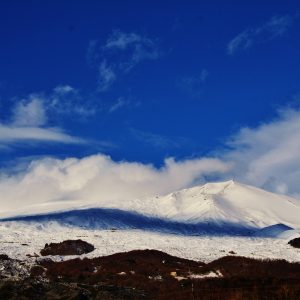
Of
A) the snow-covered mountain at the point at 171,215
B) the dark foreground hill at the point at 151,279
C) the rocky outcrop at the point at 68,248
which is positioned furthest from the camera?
the snow-covered mountain at the point at 171,215

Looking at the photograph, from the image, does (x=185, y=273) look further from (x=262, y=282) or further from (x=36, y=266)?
(x=36, y=266)

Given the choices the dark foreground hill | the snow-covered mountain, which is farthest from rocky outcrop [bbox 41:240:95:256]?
the snow-covered mountain

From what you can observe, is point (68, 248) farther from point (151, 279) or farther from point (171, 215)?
point (171, 215)

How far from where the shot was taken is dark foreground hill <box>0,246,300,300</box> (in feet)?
128

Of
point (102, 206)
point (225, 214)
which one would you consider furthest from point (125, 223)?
point (225, 214)

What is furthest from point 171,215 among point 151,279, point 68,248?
point 151,279

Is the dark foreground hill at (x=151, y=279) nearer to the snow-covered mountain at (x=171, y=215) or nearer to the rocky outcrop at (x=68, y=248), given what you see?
the rocky outcrop at (x=68, y=248)

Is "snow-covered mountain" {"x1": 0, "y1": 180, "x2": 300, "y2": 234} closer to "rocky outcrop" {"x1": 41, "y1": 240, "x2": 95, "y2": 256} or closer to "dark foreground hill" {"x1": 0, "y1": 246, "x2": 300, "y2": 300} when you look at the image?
"rocky outcrop" {"x1": 41, "y1": 240, "x2": 95, "y2": 256}

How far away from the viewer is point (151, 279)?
49094 millimetres

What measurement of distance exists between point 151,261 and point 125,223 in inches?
3884

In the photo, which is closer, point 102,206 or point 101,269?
point 101,269

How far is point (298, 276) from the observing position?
52.7 m

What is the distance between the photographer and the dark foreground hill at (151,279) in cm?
3897

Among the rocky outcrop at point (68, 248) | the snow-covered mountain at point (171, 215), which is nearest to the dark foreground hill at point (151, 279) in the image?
the rocky outcrop at point (68, 248)
